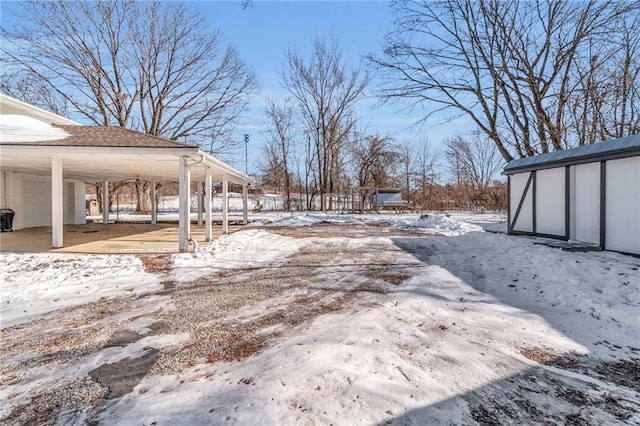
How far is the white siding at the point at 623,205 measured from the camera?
6.35 m

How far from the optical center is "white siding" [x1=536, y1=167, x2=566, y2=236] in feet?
28.4

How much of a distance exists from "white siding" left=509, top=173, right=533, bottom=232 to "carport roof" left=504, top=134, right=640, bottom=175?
321mm

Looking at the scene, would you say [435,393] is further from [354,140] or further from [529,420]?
[354,140]

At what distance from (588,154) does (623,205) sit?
1.43 meters

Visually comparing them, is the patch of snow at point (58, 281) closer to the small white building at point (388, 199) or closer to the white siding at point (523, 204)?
the white siding at point (523, 204)

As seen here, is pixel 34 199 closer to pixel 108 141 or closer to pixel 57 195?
pixel 57 195

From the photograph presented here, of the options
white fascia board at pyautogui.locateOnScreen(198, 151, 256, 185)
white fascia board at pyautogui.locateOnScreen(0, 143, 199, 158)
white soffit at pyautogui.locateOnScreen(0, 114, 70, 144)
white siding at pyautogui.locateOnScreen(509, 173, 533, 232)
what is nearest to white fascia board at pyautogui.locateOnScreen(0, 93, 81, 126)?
white soffit at pyautogui.locateOnScreen(0, 114, 70, 144)

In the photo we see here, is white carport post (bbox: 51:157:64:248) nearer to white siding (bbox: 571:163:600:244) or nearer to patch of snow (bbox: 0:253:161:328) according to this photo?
patch of snow (bbox: 0:253:161:328)

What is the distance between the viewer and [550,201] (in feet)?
29.9

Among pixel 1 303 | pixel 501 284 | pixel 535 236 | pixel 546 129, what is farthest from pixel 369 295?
pixel 546 129

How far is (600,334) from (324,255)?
5.00 meters

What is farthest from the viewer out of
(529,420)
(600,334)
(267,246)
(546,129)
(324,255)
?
(546,129)

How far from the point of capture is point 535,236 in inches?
381

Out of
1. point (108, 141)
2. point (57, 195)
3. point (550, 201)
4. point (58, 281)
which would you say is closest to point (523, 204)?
point (550, 201)
